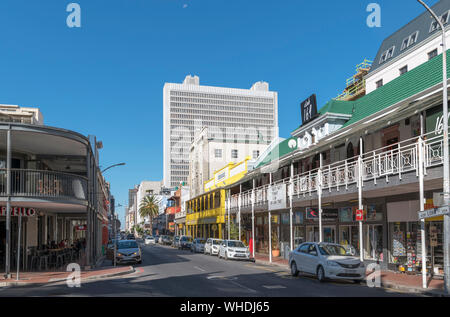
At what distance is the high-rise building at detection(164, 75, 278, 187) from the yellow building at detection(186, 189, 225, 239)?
10981 centimetres

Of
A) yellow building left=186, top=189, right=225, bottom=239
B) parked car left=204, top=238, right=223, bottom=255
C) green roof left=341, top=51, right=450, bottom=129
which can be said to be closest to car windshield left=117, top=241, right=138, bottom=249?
parked car left=204, top=238, right=223, bottom=255

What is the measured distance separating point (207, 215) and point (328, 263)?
42474 millimetres

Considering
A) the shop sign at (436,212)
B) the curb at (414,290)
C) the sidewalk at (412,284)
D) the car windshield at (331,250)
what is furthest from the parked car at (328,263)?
the shop sign at (436,212)

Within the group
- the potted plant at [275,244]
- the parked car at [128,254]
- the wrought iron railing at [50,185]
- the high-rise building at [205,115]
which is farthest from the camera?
the high-rise building at [205,115]

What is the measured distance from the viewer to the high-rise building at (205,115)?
18588 cm

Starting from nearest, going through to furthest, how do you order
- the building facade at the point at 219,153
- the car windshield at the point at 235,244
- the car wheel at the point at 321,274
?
the car wheel at the point at 321,274 → the car windshield at the point at 235,244 → the building facade at the point at 219,153

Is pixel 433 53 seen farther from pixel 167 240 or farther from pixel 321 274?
pixel 167 240

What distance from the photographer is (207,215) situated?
5894cm

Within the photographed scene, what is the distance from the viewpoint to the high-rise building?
18588cm

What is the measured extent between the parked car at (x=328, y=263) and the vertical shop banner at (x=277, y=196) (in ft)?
27.6

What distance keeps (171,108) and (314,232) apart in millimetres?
158699

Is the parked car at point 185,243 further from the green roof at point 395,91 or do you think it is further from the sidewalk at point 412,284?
the sidewalk at point 412,284

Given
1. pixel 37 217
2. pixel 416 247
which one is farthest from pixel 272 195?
pixel 37 217
